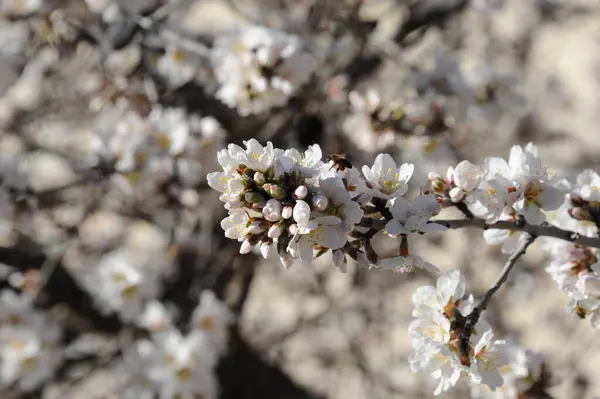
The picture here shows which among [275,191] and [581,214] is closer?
[275,191]

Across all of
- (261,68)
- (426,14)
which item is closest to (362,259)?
(261,68)

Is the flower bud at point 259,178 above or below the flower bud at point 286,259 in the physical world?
above

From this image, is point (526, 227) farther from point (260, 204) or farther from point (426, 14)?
point (426, 14)

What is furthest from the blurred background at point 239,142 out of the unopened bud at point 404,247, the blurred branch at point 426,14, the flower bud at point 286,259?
the flower bud at point 286,259

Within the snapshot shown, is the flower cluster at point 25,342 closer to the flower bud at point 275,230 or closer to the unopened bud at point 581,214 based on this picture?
the flower bud at point 275,230

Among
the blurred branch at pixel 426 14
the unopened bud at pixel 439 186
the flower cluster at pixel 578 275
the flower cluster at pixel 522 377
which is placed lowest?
the blurred branch at pixel 426 14

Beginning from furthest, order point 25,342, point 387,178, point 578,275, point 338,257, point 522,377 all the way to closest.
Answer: point 25,342 → point 522,377 → point 578,275 → point 387,178 → point 338,257

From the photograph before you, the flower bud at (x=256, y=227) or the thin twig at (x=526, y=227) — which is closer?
the flower bud at (x=256, y=227)

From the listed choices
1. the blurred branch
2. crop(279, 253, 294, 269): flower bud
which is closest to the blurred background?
the blurred branch
